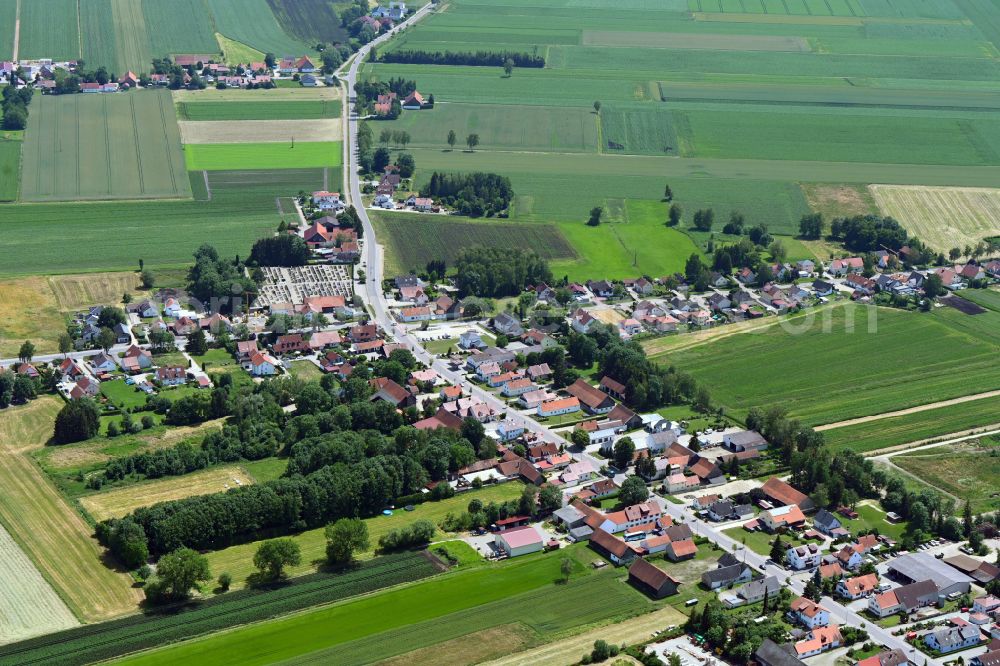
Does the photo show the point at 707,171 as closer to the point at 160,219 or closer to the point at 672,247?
the point at 672,247

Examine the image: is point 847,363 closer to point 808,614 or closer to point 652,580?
point 652,580

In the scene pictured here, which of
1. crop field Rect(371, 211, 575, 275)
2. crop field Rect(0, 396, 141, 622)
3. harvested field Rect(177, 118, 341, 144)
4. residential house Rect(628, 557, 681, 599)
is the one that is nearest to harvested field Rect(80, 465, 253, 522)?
crop field Rect(0, 396, 141, 622)

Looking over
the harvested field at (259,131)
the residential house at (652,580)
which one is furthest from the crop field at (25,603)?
the harvested field at (259,131)

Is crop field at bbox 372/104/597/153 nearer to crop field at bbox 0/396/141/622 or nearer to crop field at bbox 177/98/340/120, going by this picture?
crop field at bbox 177/98/340/120

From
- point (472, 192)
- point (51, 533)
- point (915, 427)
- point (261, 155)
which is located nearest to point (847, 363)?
point (915, 427)

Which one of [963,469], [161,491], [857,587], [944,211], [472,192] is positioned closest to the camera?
[857,587]

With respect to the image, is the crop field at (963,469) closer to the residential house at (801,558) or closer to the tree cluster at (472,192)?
the residential house at (801,558)
